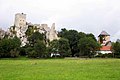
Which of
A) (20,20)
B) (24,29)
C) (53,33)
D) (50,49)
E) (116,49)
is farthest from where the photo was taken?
(20,20)

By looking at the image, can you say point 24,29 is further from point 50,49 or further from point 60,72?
point 60,72

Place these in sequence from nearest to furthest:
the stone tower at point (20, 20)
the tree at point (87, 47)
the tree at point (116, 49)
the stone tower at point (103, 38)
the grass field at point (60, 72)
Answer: the grass field at point (60, 72)
the tree at point (87, 47)
the tree at point (116, 49)
the stone tower at point (20, 20)
the stone tower at point (103, 38)

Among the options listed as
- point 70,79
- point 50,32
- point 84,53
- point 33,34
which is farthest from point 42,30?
point 70,79

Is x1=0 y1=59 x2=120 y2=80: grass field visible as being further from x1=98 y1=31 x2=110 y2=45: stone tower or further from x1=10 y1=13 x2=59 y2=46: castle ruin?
x1=98 y1=31 x2=110 y2=45: stone tower

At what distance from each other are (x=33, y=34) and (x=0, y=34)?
45.3ft

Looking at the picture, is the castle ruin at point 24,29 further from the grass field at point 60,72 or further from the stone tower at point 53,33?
the grass field at point 60,72

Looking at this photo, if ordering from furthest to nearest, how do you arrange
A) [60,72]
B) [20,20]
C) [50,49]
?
1. [20,20]
2. [50,49]
3. [60,72]

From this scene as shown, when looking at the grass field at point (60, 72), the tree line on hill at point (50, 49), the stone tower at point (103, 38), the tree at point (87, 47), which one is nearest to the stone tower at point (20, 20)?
the tree line on hill at point (50, 49)

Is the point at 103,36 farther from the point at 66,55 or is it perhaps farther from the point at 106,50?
the point at 66,55

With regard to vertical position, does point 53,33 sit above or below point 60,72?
above

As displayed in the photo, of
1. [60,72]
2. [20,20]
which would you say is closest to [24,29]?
[20,20]

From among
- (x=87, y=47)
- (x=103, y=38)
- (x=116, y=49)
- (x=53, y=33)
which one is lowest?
(x=116, y=49)

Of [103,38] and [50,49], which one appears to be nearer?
[50,49]

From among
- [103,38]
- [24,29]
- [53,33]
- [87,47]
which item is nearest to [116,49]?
[87,47]
